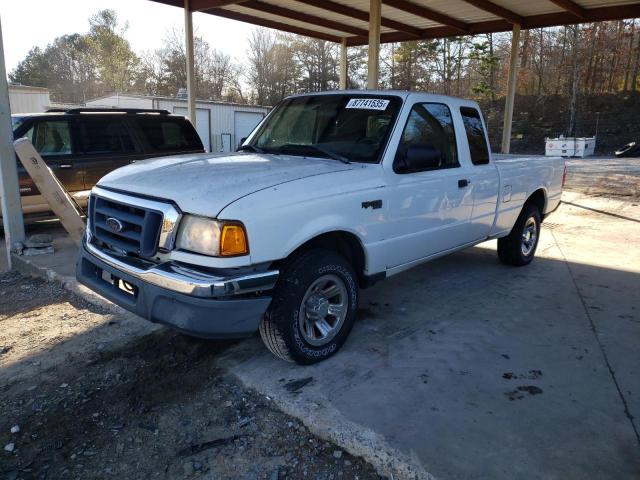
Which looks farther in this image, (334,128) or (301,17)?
(301,17)

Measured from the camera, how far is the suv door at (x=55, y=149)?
7.52 metres

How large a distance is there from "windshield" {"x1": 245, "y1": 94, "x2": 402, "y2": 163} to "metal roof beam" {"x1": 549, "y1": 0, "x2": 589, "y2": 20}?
7.18 meters

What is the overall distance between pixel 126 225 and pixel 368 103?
2.22 metres

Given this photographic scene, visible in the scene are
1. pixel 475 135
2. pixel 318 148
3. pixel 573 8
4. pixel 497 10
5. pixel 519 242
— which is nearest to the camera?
pixel 318 148

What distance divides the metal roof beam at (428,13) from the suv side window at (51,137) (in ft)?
19.9

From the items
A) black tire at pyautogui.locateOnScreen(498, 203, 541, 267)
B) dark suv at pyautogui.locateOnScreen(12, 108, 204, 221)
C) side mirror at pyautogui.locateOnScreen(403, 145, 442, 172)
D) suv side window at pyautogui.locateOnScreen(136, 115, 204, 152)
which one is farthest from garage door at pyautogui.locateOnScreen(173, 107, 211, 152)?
side mirror at pyautogui.locateOnScreen(403, 145, 442, 172)

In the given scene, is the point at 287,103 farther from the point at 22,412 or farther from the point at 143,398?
the point at 22,412

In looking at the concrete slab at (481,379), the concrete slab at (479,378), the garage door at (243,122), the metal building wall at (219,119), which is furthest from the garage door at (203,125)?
the concrete slab at (481,379)

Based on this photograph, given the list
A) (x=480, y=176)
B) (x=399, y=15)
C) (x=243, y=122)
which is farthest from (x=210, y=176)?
(x=243, y=122)

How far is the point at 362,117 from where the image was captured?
13.9 ft

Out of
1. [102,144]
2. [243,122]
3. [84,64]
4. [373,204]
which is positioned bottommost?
[373,204]

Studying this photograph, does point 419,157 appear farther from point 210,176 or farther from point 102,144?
point 102,144

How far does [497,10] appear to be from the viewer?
33.8 feet

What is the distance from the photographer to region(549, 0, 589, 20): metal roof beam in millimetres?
9477
